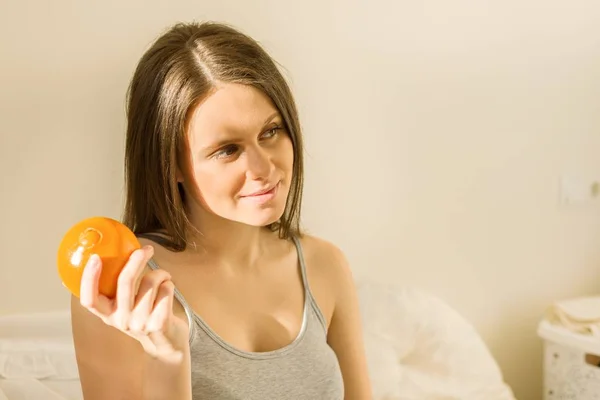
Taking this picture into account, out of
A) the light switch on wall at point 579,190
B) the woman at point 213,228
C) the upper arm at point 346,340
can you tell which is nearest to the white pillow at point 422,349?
the upper arm at point 346,340

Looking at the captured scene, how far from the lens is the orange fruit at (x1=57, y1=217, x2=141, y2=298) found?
823mm

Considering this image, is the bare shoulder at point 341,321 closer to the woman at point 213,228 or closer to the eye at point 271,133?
the woman at point 213,228

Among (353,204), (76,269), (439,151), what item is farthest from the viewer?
(439,151)

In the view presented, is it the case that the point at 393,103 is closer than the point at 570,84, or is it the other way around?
the point at 393,103

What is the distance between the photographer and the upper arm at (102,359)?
0.99 metres

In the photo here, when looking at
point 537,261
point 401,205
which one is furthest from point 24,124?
point 537,261

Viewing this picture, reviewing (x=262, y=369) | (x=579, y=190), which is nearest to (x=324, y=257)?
(x=262, y=369)

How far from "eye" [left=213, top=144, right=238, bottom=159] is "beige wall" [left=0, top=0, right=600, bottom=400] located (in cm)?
43

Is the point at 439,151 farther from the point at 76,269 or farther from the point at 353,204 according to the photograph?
the point at 76,269

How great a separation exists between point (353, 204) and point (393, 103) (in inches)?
9.4

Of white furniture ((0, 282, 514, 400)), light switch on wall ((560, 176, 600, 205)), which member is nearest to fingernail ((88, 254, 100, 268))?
white furniture ((0, 282, 514, 400))

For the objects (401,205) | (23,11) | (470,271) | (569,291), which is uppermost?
(23,11)

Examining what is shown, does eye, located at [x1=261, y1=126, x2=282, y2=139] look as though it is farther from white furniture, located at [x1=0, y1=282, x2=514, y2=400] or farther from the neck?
white furniture, located at [x1=0, y1=282, x2=514, y2=400]

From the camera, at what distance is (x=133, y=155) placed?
3.54 feet
